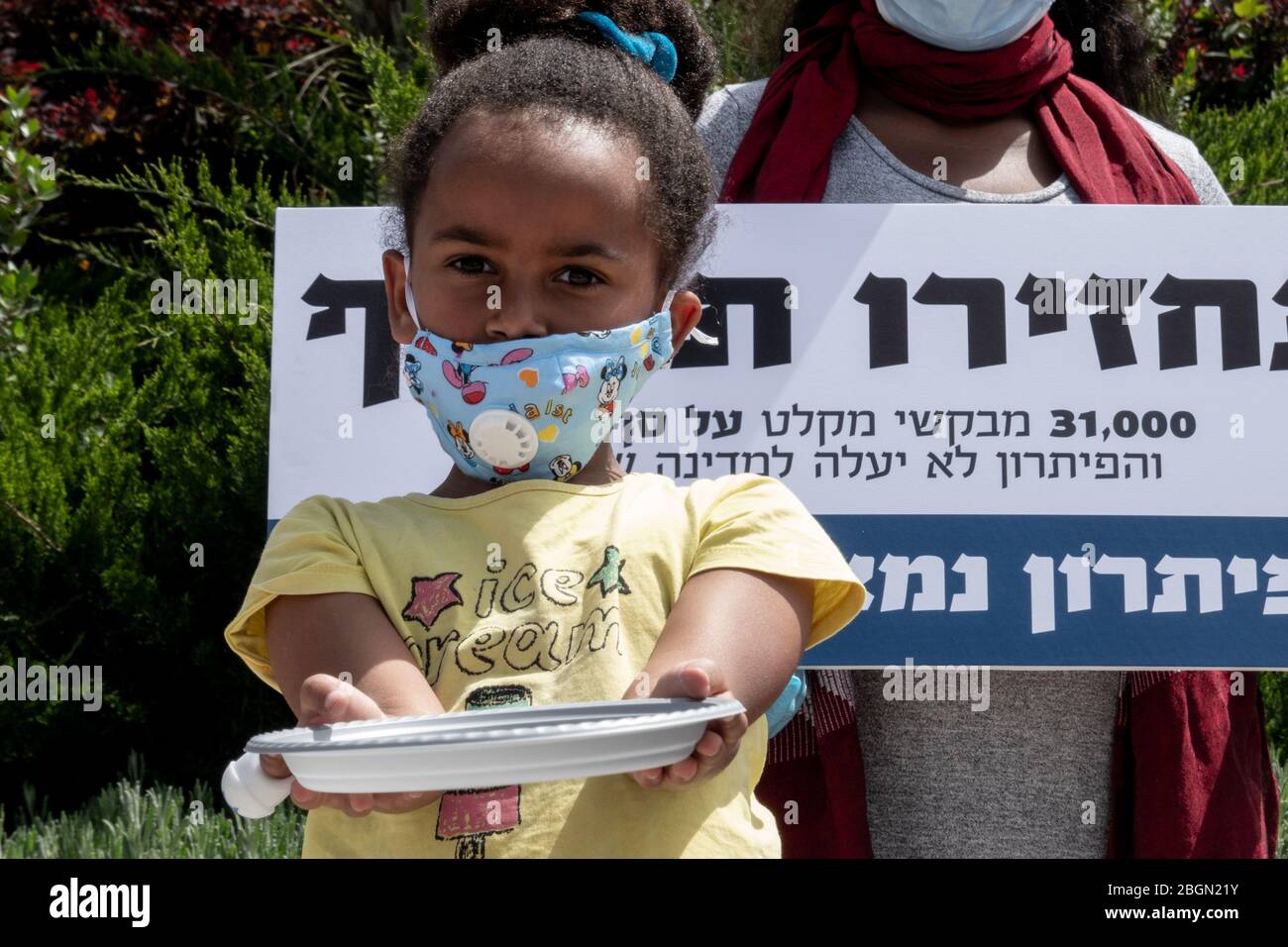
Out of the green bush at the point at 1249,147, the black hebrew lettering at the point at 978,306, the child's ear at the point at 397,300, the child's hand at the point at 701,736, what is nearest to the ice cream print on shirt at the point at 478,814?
the child's hand at the point at 701,736

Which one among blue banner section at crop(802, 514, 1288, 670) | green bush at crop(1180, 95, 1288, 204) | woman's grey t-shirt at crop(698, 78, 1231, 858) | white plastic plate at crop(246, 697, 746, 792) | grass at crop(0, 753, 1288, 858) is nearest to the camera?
white plastic plate at crop(246, 697, 746, 792)

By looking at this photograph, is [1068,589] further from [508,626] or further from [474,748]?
[474,748]

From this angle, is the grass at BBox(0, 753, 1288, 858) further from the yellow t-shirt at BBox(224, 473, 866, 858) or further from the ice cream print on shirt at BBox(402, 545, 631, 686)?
the ice cream print on shirt at BBox(402, 545, 631, 686)

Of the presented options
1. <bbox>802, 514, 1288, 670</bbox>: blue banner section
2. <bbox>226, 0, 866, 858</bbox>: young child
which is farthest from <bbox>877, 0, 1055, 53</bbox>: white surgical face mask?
<bbox>226, 0, 866, 858</bbox>: young child

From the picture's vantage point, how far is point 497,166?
171cm

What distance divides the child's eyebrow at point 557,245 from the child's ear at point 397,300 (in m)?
0.20

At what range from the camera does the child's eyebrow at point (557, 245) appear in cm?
167

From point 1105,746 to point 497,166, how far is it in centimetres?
140

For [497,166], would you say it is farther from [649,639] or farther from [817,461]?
[817,461]

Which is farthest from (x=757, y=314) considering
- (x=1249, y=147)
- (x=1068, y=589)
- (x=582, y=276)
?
(x=1249, y=147)

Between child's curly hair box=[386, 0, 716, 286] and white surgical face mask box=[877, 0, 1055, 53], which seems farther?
white surgical face mask box=[877, 0, 1055, 53]

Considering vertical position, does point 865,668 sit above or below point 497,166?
below

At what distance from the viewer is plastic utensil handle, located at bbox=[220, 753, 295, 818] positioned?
1421 mm
